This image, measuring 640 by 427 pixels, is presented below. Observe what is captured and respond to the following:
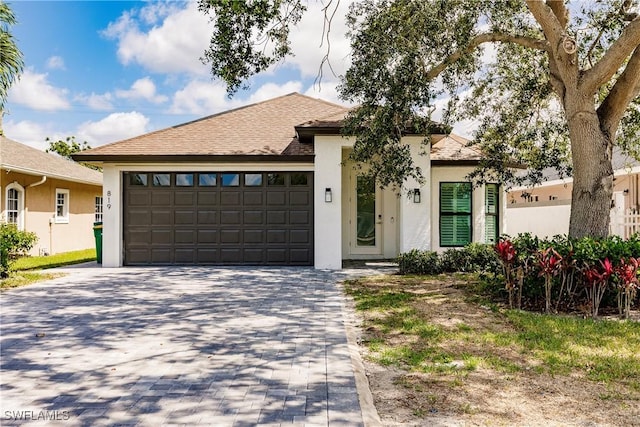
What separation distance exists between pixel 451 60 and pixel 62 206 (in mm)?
16532

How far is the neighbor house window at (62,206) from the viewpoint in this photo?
18.5 meters

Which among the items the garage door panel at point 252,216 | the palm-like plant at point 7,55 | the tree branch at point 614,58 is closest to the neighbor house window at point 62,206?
the palm-like plant at point 7,55

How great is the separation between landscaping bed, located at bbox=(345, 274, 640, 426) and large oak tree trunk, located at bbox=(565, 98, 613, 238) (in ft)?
6.58

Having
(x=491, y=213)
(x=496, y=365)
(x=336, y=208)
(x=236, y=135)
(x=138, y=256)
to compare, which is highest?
(x=236, y=135)

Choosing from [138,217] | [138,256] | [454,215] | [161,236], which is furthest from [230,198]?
[454,215]

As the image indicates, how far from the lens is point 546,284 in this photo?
23.8ft

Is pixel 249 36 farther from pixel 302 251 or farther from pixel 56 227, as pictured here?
pixel 56 227

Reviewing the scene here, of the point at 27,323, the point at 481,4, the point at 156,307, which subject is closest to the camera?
the point at 27,323

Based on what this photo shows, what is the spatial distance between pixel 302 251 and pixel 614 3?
31.0ft

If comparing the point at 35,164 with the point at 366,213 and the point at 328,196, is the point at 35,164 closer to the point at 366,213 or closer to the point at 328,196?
the point at 328,196

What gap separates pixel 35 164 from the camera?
1667 cm

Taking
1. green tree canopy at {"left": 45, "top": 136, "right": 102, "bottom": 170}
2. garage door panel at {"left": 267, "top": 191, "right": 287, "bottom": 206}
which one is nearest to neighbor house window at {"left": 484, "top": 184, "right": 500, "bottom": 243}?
garage door panel at {"left": 267, "top": 191, "right": 287, "bottom": 206}

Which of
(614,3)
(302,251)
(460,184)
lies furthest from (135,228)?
(614,3)

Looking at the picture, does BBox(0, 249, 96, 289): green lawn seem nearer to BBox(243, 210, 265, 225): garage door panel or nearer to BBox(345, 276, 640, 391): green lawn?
BBox(243, 210, 265, 225): garage door panel
